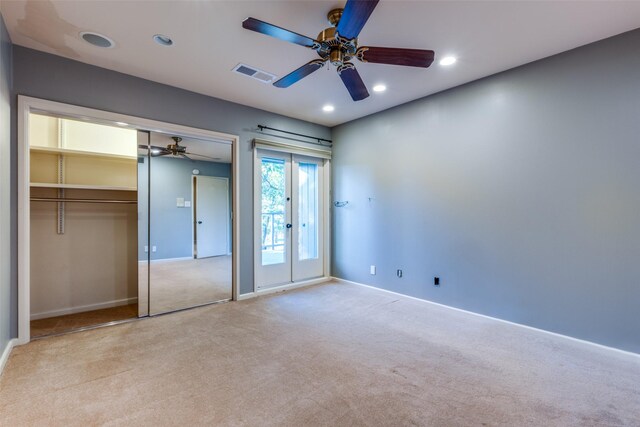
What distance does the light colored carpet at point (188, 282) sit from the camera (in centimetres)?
362

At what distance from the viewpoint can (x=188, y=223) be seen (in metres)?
4.14

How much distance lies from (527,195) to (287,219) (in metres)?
3.13

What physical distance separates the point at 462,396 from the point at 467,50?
2.88 m

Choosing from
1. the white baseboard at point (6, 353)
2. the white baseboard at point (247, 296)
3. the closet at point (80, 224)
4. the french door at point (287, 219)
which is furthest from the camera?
the french door at point (287, 219)

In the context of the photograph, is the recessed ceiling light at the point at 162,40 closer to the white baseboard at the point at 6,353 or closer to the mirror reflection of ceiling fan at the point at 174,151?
the mirror reflection of ceiling fan at the point at 174,151

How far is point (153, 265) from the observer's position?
360 cm

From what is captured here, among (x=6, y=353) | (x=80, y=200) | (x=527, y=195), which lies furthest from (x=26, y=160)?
(x=527, y=195)

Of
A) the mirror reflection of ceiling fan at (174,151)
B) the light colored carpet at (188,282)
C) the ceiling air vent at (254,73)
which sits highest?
the ceiling air vent at (254,73)

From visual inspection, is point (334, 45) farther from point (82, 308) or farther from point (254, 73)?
point (82, 308)

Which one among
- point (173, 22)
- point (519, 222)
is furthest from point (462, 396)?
point (173, 22)

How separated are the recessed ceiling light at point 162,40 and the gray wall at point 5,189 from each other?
1.06 m

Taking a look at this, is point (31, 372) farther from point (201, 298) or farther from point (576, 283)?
point (576, 283)

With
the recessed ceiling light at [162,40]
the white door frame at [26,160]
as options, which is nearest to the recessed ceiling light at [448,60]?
the recessed ceiling light at [162,40]

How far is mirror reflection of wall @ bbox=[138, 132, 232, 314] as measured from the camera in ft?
11.8
